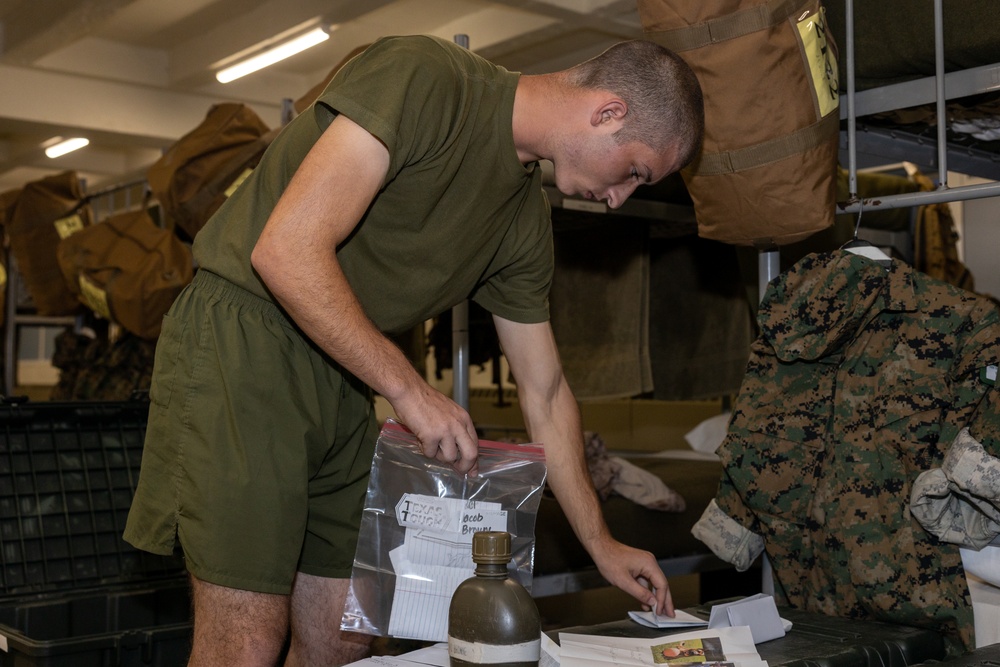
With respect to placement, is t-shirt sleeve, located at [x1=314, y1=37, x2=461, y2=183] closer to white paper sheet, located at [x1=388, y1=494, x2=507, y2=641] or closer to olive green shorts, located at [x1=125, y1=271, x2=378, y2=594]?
olive green shorts, located at [x1=125, y1=271, x2=378, y2=594]

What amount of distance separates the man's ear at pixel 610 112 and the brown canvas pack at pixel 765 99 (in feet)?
1.58

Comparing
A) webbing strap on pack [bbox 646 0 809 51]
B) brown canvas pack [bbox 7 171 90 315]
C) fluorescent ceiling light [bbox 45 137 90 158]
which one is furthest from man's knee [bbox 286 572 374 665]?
fluorescent ceiling light [bbox 45 137 90 158]

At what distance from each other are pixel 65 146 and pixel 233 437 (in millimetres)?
9142

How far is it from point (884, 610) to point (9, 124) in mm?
8029

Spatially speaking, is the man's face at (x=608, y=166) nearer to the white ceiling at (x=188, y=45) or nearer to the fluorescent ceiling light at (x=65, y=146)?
the white ceiling at (x=188, y=45)

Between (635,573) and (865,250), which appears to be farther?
(865,250)

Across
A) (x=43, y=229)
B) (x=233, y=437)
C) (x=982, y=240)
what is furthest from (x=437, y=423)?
(x=982, y=240)

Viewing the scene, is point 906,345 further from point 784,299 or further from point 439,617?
point 439,617

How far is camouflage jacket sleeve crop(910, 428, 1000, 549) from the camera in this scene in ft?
6.13

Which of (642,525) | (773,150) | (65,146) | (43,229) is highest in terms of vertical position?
(65,146)

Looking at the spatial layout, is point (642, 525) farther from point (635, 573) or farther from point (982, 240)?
point (982, 240)

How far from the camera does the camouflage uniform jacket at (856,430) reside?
2064mm

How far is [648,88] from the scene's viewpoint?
5.72ft

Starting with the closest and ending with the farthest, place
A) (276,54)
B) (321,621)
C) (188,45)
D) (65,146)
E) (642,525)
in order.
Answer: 1. (321,621)
2. (642,525)
3. (276,54)
4. (188,45)
5. (65,146)
